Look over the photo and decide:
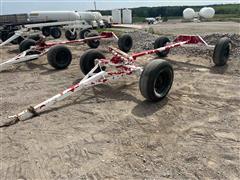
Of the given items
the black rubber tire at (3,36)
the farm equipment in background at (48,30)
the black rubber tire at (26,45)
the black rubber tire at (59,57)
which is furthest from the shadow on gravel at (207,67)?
the black rubber tire at (3,36)

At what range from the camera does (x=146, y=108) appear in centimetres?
587

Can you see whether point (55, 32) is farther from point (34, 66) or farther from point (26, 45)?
point (34, 66)

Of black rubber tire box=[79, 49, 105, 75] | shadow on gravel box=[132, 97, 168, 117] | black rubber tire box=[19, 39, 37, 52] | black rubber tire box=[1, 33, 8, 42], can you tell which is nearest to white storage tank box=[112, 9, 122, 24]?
black rubber tire box=[1, 33, 8, 42]

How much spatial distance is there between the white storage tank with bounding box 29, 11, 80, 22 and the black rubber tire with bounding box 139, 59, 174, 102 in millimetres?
20125

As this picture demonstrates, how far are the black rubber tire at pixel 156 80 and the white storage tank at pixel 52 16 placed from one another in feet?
66.0

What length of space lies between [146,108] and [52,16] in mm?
21161

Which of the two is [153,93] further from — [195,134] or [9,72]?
[9,72]

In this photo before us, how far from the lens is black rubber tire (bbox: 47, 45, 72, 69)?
30.9 ft

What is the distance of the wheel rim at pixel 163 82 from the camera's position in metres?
6.21

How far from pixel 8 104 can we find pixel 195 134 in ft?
14.0

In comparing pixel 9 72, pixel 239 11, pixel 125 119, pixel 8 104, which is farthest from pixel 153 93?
pixel 239 11

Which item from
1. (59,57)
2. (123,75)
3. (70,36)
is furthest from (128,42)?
(70,36)

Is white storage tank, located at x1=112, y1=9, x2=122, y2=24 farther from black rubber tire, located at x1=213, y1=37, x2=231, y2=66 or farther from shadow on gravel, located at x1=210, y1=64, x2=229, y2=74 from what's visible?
shadow on gravel, located at x1=210, y1=64, x2=229, y2=74

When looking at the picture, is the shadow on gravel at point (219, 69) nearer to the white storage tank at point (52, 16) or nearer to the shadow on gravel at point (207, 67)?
the shadow on gravel at point (207, 67)
